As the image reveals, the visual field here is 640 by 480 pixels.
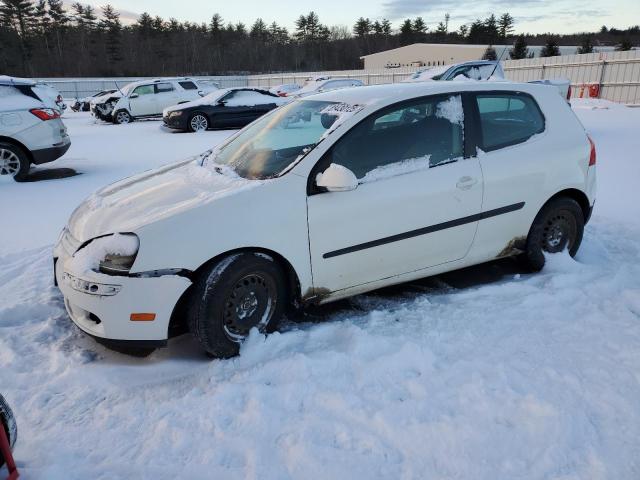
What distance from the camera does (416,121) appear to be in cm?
357

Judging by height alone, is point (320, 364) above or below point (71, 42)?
below

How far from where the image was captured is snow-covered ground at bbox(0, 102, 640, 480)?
2189 millimetres

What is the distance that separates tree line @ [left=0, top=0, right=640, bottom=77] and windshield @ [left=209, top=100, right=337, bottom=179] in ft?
193

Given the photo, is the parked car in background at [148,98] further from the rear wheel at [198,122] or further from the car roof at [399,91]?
the car roof at [399,91]

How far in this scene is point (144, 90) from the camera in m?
18.6

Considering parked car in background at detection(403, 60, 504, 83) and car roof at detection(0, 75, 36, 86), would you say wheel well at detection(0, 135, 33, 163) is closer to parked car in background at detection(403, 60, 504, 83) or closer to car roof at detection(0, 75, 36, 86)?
car roof at detection(0, 75, 36, 86)

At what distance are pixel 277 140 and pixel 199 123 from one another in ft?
40.4

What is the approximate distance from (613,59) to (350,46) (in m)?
71.8

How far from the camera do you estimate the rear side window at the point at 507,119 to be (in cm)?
376

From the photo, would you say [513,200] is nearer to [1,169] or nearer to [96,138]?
[1,169]

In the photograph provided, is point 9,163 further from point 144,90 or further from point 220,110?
point 144,90

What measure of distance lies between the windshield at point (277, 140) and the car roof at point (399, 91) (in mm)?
150

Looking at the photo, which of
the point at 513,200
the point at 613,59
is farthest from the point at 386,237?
the point at 613,59

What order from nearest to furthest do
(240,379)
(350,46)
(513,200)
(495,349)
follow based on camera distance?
(240,379)
(495,349)
(513,200)
(350,46)
